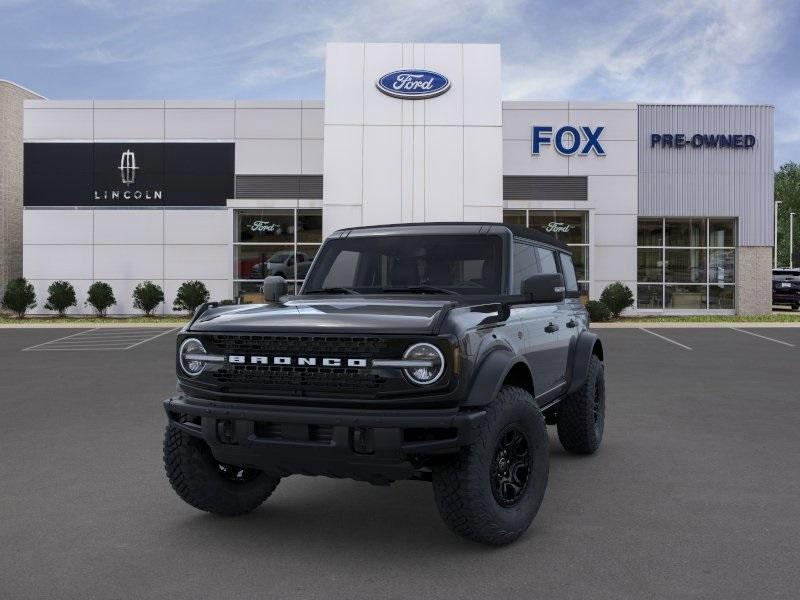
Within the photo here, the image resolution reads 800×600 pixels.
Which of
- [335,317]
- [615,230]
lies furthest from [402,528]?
[615,230]

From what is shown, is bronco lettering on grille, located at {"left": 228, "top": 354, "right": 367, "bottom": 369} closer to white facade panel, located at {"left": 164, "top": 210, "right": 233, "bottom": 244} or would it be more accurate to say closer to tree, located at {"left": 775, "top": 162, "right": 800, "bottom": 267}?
white facade panel, located at {"left": 164, "top": 210, "right": 233, "bottom": 244}

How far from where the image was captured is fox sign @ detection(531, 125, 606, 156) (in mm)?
28938

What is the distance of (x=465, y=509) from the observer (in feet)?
13.5

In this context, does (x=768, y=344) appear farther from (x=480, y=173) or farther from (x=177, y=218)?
(x=177, y=218)

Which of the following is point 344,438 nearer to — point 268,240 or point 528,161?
point 268,240

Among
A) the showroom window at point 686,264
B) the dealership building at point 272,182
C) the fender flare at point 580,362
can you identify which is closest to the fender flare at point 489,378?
the fender flare at point 580,362

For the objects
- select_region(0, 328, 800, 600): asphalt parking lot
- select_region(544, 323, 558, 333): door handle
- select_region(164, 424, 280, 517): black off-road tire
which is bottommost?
select_region(0, 328, 800, 600): asphalt parking lot

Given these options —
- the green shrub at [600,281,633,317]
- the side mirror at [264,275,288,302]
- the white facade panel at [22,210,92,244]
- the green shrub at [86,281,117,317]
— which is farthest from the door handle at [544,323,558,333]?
the white facade panel at [22,210,92,244]

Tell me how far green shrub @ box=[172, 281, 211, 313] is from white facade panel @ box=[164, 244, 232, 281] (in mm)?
758

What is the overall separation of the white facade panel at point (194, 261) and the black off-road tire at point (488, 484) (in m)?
25.3

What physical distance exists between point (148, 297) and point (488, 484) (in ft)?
83.5

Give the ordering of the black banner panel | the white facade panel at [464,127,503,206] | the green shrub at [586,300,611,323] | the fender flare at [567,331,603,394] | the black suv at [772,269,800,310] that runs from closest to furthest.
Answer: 1. the fender flare at [567,331,603,394]
2. the white facade panel at [464,127,503,206]
3. the green shrub at [586,300,611,323]
4. the black banner panel
5. the black suv at [772,269,800,310]

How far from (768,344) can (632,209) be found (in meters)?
11.4

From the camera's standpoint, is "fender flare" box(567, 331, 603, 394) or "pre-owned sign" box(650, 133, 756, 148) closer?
"fender flare" box(567, 331, 603, 394)
